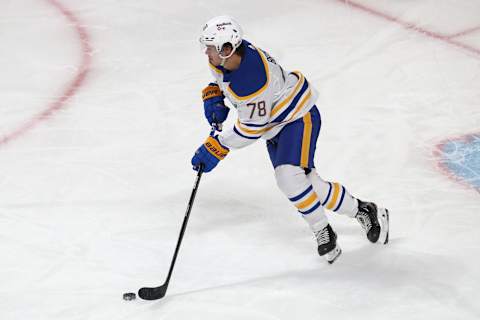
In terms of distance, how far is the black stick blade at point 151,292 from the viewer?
327 centimetres

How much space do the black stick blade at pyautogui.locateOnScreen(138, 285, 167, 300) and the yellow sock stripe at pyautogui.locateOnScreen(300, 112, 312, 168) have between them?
0.76m

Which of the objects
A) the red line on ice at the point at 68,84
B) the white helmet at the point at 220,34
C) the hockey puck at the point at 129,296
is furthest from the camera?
the red line on ice at the point at 68,84

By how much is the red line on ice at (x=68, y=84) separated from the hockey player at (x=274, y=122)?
149 centimetres

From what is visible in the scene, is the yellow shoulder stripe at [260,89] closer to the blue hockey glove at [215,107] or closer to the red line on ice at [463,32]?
the blue hockey glove at [215,107]

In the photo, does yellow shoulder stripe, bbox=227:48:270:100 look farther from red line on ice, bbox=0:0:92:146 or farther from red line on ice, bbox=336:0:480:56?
red line on ice, bbox=336:0:480:56

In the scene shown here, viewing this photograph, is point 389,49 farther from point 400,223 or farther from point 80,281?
point 80,281

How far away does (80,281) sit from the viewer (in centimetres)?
342

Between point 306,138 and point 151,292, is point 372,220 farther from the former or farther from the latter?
point 151,292

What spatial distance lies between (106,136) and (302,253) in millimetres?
1482

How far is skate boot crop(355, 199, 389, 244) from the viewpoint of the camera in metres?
3.66

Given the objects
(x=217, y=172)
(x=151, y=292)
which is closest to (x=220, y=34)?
(x=151, y=292)

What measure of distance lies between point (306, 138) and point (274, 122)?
148 millimetres

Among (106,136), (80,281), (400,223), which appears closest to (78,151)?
(106,136)

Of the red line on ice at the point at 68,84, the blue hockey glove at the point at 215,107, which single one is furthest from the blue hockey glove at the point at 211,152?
the red line on ice at the point at 68,84
